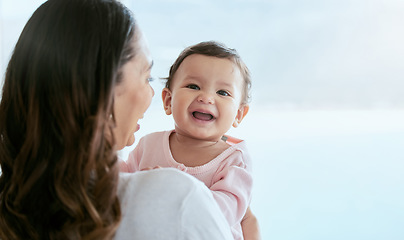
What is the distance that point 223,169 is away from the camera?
54.4 inches

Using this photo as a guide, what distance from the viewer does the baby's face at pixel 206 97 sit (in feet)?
4.73

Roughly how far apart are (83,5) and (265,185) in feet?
5.72

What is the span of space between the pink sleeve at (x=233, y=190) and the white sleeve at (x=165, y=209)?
0.38m

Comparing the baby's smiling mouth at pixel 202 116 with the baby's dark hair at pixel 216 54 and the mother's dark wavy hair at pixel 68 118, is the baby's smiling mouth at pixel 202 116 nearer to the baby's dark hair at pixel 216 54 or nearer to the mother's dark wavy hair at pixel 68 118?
the baby's dark hair at pixel 216 54

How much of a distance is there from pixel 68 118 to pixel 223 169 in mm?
662

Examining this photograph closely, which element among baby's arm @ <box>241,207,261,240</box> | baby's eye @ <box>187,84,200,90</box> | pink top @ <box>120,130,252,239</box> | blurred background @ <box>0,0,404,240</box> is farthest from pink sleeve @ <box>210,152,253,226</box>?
blurred background @ <box>0,0,404,240</box>

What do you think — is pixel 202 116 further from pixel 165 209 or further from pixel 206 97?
pixel 165 209

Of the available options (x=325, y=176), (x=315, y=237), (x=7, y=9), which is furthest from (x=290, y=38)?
(x=7, y=9)

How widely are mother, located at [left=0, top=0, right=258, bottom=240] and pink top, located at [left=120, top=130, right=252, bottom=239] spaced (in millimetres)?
395

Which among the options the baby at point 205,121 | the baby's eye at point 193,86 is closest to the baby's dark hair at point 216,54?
the baby at point 205,121

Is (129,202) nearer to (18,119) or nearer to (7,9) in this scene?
(18,119)

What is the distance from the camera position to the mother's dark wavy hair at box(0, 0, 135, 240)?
833mm

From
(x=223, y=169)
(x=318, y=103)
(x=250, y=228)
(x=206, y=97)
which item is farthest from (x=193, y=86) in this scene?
(x=318, y=103)

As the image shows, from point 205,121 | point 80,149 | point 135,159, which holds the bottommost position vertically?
point 135,159
